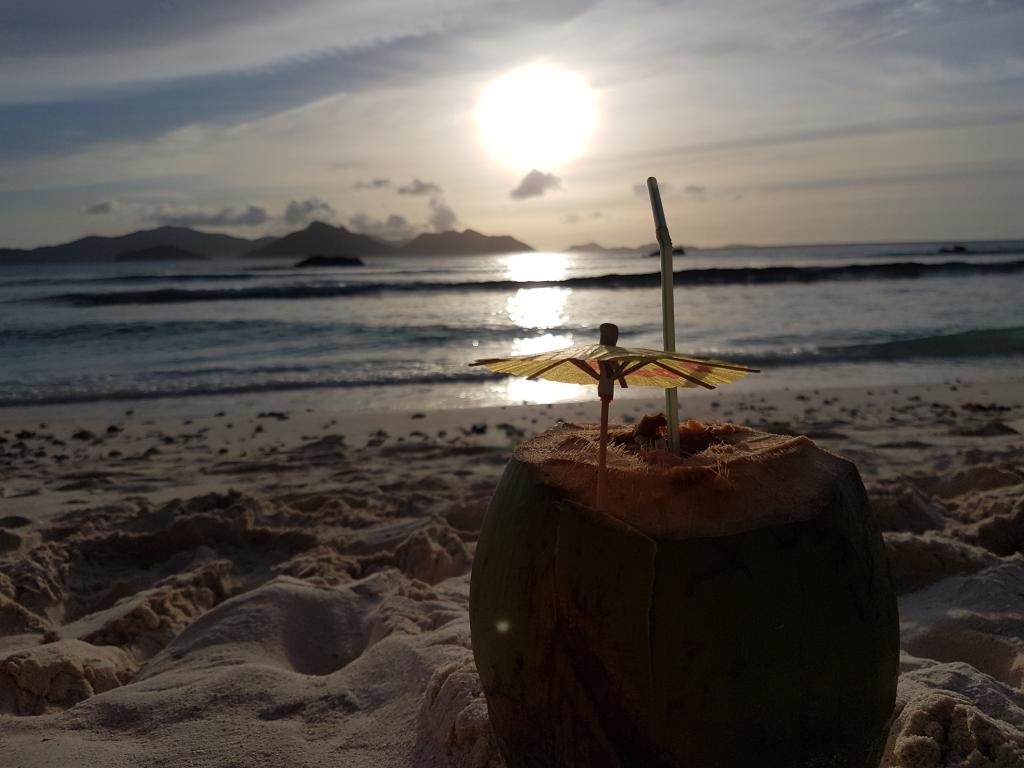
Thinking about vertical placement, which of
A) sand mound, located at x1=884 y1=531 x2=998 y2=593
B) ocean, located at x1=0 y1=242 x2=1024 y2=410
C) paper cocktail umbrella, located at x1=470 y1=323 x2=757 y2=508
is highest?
paper cocktail umbrella, located at x1=470 y1=323 x2=757 y2=508

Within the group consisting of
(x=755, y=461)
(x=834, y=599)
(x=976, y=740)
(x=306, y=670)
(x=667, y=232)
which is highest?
(x=667, y=232)

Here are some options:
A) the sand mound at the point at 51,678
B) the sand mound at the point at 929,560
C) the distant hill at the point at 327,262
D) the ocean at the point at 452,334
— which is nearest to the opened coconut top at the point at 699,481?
the sand mound at the point at 51,678

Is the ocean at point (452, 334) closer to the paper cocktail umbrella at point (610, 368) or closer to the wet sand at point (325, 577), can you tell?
the wet sand at point (325, 577)

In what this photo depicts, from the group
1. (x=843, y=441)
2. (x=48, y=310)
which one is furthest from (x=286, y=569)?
(x=48, y=310)

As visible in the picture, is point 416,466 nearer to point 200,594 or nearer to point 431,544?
point 431,544

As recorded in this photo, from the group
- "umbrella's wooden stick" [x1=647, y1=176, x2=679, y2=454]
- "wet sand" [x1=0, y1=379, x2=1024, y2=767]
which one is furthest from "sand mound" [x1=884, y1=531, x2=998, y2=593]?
"umbrella's wooden stick" [x1=647, y1=176, x2=679, y2=454]

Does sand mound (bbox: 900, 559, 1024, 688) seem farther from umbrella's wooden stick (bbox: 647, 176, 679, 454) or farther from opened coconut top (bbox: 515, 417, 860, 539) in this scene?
umbrella's wooden stick (bbox: 647, 176, 679, 454)
